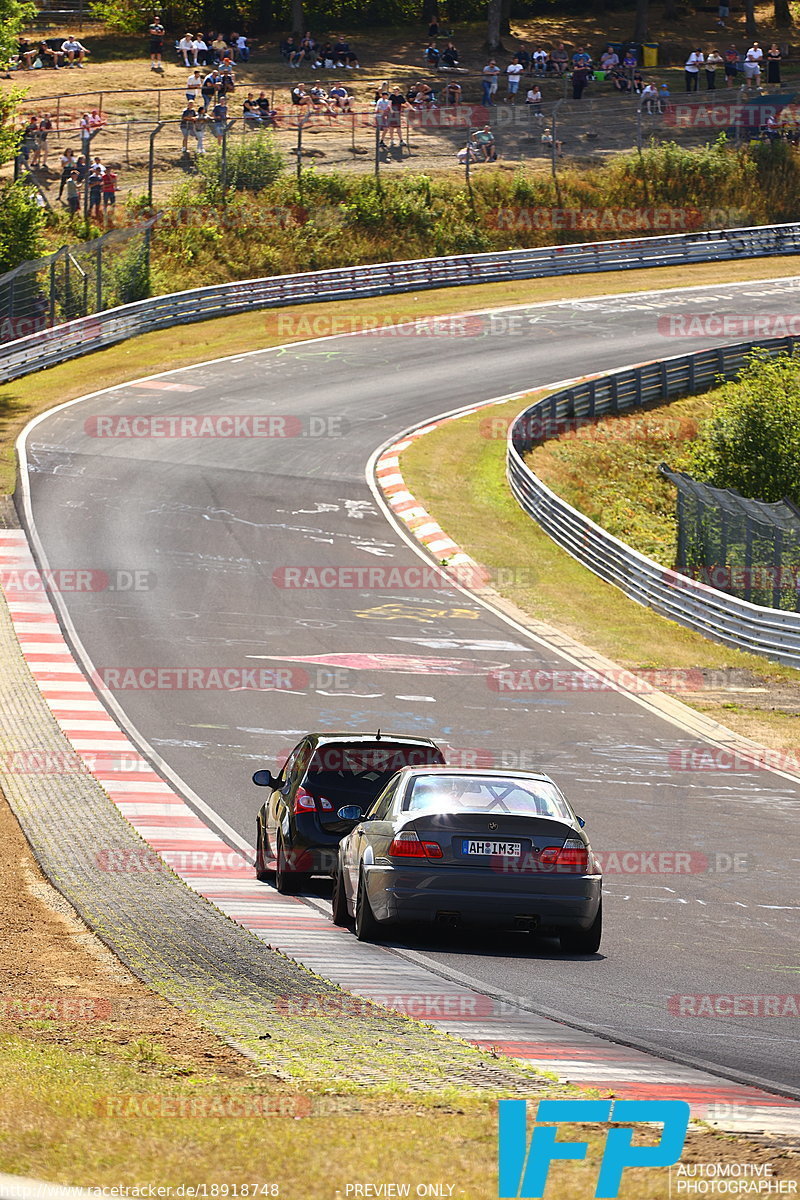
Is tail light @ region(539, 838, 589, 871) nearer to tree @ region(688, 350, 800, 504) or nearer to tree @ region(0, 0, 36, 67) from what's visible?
tree @ region(688, 350, 800, 504)

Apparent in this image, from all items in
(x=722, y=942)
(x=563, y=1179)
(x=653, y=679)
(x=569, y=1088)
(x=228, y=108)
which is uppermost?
(x=228, y=108)

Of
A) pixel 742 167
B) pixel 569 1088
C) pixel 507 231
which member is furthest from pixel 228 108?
pixel 569 1088

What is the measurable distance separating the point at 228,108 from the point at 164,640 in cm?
4853

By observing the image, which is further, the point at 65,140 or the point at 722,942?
the point at 65,140

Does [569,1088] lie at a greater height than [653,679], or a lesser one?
greater

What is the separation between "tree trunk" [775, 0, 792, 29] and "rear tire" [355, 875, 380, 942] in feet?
303

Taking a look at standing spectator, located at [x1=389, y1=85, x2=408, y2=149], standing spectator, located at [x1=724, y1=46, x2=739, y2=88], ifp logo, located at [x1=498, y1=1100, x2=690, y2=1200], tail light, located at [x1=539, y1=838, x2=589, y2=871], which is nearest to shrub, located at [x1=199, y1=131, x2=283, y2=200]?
standing spectator, located at [x1=389, y1=85, x2=408, y2=149]

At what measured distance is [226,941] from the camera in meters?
10.2

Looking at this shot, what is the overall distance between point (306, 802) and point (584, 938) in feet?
10.2

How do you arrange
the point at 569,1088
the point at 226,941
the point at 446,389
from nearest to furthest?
1. the point at 569,1088
2. the point at 226,941
3. the point at 446,389

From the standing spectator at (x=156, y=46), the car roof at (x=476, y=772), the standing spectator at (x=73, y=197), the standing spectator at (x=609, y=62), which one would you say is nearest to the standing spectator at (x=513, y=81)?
the standing spectator at (x=609, y=62)

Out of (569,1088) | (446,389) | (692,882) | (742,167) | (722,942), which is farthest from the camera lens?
(742,167)

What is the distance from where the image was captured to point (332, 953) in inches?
398

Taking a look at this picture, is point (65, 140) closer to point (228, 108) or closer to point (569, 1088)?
point (228, 108)
